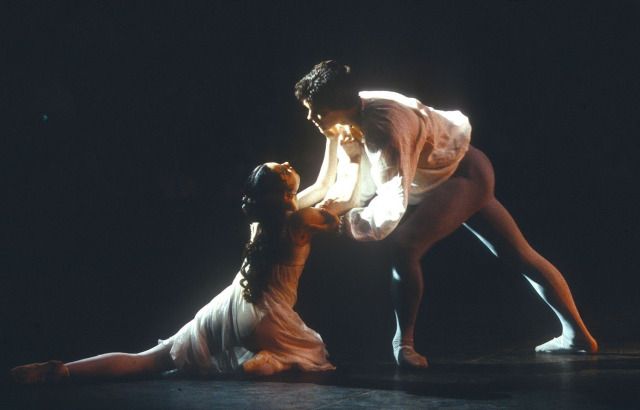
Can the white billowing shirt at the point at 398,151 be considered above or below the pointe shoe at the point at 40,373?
above

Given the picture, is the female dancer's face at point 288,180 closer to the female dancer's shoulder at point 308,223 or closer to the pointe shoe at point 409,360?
the female dancer's shoulder at point 308,223

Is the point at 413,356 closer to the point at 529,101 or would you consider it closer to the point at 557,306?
the point at 557,306

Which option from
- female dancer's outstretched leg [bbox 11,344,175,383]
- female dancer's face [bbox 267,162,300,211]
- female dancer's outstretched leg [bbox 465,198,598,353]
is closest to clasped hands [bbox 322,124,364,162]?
female dancer's face [bbox 267,162,300,211]

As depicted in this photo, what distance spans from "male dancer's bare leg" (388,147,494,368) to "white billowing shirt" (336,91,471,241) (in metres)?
0.07

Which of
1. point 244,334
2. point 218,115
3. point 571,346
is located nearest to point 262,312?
point 244,334

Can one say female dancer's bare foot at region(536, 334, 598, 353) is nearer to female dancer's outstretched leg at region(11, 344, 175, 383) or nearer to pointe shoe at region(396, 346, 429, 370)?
pointe shoe at region(396, 346, 429, 370)

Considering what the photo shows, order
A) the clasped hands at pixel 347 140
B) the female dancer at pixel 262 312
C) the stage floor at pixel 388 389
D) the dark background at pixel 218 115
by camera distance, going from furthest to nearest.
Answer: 1. the dark background at pixel 218 115
2. the clasped hands at pixel 347 140
3. the female dancer at pixel 262 312
4. the stage floor at pixel 388 389

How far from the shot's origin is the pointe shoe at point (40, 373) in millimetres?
3402

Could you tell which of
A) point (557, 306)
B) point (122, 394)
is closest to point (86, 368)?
point (122, 394)

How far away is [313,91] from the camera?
365cm

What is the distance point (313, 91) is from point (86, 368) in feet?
4.59

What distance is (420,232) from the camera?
3846 millimetres

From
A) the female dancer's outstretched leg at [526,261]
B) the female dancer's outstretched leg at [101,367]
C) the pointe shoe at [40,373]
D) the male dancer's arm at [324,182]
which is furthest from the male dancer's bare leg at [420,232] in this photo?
the pointe shoe at [40,373]

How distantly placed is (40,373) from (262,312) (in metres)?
0.88
